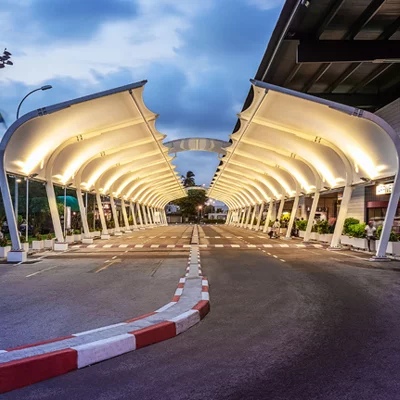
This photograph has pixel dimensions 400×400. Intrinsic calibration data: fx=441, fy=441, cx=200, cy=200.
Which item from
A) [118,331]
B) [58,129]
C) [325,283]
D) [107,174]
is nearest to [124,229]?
[107,174]

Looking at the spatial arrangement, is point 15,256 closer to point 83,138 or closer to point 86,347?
point 83,138

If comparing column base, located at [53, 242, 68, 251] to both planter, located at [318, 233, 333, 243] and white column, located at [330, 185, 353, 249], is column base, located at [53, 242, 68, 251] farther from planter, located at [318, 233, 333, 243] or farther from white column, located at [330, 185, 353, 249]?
planter, located at [318, 233, 333, 243]

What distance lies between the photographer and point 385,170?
19.7m

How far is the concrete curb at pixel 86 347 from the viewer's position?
4.46m

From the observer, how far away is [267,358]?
16.9ft

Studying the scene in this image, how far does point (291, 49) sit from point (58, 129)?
11.6m

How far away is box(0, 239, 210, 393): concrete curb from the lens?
176 inches

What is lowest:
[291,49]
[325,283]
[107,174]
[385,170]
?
[325,283]

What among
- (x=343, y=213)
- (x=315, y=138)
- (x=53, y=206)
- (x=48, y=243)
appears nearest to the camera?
(x=53, y=206)

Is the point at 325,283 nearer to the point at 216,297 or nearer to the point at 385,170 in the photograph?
the point at 216,297

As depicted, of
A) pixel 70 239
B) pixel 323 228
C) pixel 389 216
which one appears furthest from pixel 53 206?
pixel 323 228

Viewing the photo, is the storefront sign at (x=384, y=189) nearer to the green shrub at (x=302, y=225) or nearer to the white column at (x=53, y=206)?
the green shrub at (x=302, y=225)

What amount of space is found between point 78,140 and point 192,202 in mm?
101526

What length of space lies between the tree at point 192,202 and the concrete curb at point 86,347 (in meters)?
118
